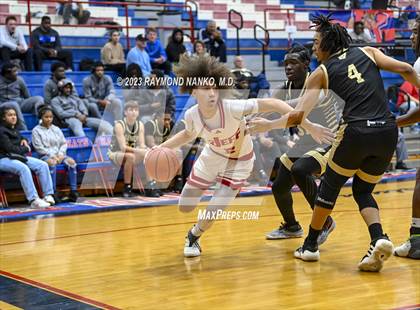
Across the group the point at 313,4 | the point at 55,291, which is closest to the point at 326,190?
the point at 55,291

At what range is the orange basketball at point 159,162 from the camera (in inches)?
262

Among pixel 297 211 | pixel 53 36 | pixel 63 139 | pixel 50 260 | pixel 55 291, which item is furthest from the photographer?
Answer: pixel 53 36

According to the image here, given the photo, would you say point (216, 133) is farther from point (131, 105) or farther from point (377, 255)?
point (131, 105)

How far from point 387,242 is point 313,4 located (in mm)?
16357

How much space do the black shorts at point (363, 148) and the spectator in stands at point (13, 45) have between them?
8.44m

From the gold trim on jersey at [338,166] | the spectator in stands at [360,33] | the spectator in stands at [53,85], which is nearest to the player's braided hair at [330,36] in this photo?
the gold trim on jersey at [338,166]

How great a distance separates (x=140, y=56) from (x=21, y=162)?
12.8 feet

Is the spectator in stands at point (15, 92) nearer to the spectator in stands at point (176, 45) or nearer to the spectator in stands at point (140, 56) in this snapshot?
the spectator in stands at point (140, 56)

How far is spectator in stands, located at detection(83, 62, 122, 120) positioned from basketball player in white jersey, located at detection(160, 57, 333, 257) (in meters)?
5.85

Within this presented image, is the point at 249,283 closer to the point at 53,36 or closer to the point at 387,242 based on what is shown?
the point at 387,242

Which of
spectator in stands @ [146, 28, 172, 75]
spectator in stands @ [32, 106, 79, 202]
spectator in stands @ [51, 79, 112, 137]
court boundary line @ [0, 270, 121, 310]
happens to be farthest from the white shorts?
spectator in stands @ [146, 28, 172, 75]

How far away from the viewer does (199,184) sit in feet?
21.1

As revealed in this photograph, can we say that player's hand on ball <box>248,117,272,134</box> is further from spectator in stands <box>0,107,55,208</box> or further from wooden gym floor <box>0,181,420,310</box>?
spectator in stands <box>0,107,55,208</box>

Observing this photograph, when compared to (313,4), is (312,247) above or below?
below
